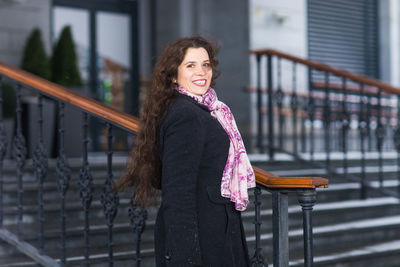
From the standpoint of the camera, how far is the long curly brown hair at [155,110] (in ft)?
6.18

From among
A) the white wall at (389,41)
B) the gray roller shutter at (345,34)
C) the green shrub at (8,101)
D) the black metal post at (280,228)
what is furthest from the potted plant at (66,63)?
the white wall at (389,41)

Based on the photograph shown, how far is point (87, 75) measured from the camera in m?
7.14

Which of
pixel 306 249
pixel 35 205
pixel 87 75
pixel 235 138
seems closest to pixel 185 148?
pixel 235 138

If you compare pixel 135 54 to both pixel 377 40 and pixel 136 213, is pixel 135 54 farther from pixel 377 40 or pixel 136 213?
pixel 136 213

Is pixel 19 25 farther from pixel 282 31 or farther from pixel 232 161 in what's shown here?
pixel 232 161

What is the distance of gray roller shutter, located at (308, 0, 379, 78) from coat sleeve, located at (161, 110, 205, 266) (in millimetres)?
6607

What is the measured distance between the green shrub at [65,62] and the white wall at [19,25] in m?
0.17

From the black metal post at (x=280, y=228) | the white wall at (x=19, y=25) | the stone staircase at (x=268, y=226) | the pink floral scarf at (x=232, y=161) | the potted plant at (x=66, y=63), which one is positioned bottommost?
the stone staircase at (x=268, y=226)

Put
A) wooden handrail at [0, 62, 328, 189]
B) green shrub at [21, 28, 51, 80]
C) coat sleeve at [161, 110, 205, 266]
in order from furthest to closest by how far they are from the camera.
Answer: green shrub at [21, 28, 51, 80]
wooden handrail at [0, 62, 328, 189]
coat sleeve at [161, 110, 205, 266]

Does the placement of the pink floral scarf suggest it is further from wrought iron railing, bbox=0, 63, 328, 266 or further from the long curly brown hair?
wrought iron railing, bbox=0, 63, 328, 266

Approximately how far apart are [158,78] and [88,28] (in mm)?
5536

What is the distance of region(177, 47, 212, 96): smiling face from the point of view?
1868 mm

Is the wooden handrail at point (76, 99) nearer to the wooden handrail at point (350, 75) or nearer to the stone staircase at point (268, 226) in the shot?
the stone staircase at point (268, 226)

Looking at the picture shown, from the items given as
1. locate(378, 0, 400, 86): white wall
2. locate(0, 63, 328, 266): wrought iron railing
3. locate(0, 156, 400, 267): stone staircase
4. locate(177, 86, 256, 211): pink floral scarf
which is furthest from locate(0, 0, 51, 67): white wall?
locate(378, 0, 400, 86): white wall
